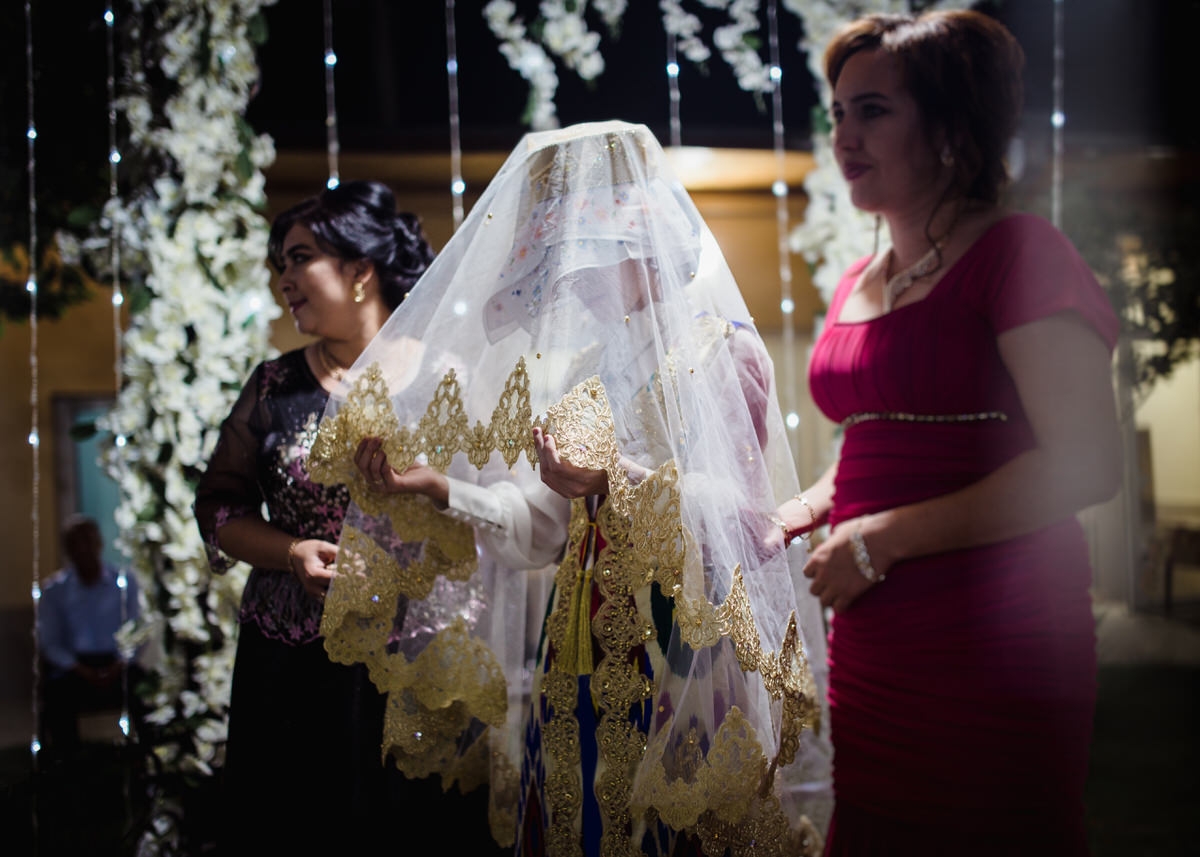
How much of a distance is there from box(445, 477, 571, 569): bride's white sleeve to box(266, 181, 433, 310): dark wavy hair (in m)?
0.51

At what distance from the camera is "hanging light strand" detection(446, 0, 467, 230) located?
2463mm

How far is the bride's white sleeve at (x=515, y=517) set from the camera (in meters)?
1.45

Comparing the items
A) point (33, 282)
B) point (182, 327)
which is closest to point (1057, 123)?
point (182, 327)

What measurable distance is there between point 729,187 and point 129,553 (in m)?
1.85

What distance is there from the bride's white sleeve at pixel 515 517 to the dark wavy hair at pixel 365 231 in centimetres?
51

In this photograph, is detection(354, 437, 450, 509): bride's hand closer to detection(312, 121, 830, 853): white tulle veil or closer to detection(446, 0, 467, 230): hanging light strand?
detection(312, 121, 830, 853): white tulle veil

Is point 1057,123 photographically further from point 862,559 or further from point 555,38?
point 862,559

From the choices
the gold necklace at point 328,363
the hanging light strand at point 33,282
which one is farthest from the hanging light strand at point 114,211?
the gold necklace at point 328,363

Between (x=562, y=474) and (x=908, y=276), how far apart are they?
0.71 m

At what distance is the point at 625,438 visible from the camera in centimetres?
126

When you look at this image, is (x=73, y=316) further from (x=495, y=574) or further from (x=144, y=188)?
(x=495, y=574)

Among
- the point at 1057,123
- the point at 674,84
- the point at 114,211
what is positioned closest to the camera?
the point at 114,211

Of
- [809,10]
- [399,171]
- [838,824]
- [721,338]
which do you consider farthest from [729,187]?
[838,824]

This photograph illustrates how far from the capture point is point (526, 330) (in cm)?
132
